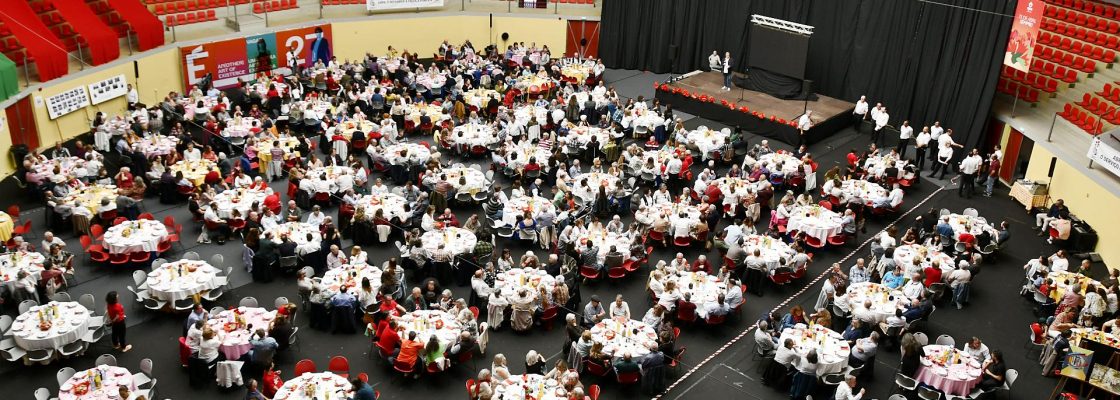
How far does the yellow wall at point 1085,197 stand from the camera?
64.4ft

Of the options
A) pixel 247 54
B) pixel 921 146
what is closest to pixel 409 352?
pixel 921 146

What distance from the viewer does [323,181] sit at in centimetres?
2066

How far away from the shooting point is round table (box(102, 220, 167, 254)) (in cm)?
1744

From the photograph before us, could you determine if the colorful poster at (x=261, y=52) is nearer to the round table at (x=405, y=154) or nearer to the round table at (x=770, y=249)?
the round table at (x=405, y=154)

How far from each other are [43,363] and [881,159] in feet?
62.2

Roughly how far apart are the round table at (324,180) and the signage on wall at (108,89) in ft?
26.5

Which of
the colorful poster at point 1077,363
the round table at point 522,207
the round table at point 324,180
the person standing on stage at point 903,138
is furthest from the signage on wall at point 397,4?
the colorful poster at point 1077,363

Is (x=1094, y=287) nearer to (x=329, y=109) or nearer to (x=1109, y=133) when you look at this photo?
(x=1109, y=133)

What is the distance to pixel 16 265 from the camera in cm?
1622

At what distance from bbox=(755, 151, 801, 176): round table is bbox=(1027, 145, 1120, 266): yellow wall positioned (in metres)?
5.97

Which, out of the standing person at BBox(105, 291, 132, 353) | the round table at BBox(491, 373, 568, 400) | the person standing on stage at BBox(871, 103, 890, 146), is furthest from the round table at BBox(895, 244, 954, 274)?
the standing person at BBox(105, 291, 132, 353)

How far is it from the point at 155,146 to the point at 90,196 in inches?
122

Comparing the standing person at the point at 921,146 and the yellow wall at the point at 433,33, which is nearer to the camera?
the standing person at the point at 921,146

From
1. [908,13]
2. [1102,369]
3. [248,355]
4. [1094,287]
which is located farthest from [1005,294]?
[248,355]
